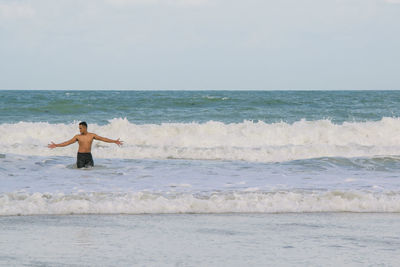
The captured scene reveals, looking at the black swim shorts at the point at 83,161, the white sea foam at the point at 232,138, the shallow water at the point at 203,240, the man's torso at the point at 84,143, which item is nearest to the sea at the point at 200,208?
the shallow water at the point at 203,240

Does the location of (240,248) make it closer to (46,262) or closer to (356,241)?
(356,241)

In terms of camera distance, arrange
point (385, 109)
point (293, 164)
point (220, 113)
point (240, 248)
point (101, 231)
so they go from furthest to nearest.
Answer: point (385, 109) < point (220, 113) < point (293, 164) < point (101, 231) < point (240, 248)

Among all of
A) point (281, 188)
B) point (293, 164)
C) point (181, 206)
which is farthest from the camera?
point (293, 164)

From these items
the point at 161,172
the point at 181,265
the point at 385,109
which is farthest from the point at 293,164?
the point at 385,109

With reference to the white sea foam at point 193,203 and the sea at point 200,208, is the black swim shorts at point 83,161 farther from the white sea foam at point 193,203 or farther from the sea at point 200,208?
the white sea foam at point 193,203

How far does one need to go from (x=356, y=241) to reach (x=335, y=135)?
13.4m

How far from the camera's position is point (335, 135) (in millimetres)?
18734

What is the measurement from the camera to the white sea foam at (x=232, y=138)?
15.3 metres

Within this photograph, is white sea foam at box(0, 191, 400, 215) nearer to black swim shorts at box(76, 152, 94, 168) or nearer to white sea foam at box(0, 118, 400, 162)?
black swim shorts at box(76, 152, 94, 168)

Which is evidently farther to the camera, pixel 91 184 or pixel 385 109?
pixel 385 109

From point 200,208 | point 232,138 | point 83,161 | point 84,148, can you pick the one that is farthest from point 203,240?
point 232,138

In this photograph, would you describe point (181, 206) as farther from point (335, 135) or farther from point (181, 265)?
point (335, 135)

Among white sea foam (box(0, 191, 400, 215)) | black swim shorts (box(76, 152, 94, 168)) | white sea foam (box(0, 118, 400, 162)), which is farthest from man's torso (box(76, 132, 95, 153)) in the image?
white sea foam (box(0, 191, 400, 215))

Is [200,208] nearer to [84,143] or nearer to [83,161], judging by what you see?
[83,161]
